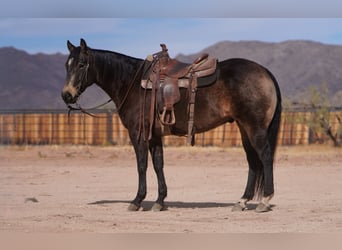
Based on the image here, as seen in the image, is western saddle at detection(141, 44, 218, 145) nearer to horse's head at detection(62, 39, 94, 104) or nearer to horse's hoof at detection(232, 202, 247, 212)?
horse's head at detection(62, 39, 94, 104)

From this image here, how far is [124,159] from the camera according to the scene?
62.0ft

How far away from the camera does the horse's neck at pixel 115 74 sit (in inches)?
370

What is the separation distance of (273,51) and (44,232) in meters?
51.5

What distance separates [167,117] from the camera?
9.07 metres

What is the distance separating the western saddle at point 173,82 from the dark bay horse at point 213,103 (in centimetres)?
10

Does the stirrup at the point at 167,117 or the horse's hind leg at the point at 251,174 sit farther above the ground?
the stirrup at the point at 167,117

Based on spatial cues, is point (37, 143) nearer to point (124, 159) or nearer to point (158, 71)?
point (124, 159)

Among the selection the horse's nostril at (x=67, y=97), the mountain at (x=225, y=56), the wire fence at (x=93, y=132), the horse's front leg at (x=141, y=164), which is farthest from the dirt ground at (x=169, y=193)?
the mountain at (x=225, y=56)

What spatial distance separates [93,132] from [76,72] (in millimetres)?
16673

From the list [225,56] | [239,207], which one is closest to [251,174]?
[239,207]

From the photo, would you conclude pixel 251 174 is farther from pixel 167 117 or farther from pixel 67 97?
pixel 67 97

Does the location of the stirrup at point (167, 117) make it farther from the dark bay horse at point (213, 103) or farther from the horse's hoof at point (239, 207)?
the horse's hoof at point (239, 207)

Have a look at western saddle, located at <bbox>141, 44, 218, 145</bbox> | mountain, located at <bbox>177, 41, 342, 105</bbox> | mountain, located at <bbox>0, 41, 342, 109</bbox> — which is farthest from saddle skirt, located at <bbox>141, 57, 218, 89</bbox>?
mountain, located at <bbox>177, 41, 342, 105</bbox>

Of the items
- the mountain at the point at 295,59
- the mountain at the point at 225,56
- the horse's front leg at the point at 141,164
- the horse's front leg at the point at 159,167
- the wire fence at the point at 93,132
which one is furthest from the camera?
the mountain at the point at 295,59
